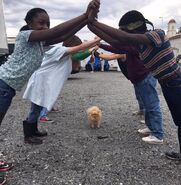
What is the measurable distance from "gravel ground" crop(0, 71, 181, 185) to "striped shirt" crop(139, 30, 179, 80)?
1.14 m

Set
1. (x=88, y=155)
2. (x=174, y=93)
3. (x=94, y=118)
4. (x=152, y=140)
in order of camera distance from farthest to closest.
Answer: (x=94, y=118) → (x=152, y=140) → (x=88, y=155) → (x=174, y=93)

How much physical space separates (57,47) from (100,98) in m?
5.64

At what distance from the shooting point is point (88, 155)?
14.4 ft

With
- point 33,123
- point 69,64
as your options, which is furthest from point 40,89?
point 33,123

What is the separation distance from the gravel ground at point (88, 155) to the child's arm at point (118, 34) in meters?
1.50

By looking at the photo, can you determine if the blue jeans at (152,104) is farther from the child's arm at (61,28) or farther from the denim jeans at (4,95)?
the denim jeans at (4,95)

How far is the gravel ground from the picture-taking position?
365 centimetres

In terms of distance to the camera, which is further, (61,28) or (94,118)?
(94,118)

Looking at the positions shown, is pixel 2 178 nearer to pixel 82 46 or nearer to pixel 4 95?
pixel 4 95

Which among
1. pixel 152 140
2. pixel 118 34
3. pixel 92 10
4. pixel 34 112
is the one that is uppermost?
pixel 92 10

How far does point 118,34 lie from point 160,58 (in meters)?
0.67

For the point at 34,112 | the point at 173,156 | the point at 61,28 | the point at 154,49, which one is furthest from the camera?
the point at 34,112

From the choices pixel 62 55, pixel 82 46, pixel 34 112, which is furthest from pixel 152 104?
pixel 34 112

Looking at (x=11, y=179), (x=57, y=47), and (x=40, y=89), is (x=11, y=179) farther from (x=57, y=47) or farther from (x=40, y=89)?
(x=57, y=47)
